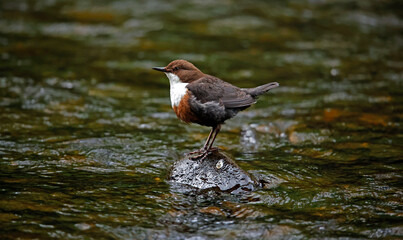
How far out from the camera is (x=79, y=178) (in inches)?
191

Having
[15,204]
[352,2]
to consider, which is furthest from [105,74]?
[352,2]

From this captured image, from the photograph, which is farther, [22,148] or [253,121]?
[253,121]

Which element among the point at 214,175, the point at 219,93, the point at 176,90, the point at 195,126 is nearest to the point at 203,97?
the point at 219,93

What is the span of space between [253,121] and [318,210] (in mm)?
2847

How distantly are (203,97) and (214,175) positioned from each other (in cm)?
75

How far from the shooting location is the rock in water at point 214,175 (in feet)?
15.3

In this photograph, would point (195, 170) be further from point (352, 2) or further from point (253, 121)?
point (352, 2)

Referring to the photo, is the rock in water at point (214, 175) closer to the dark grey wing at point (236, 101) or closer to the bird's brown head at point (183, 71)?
the dark grey wing at point (236, 101)

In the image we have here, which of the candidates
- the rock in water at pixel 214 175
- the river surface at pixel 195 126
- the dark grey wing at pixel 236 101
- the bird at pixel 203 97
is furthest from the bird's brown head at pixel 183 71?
the river surface at pixel 195 126

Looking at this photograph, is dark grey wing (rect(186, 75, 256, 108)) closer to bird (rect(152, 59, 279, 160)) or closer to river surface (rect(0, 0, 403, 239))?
bird (rect(152, 59, 279, 160))

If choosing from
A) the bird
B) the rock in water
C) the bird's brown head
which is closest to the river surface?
the rock in water

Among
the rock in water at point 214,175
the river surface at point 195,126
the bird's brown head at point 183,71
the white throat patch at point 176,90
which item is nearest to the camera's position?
the river surface at point 195,126

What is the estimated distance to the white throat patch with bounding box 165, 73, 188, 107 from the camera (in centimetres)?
479

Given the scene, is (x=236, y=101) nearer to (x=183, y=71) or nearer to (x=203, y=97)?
(x=203, y=97)
